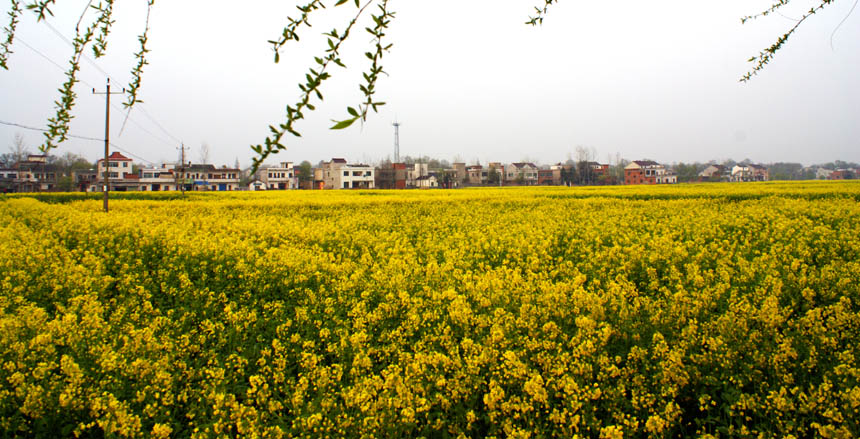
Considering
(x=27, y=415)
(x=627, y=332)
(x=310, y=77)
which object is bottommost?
(x=27, y=415)

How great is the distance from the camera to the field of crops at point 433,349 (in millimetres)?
3256

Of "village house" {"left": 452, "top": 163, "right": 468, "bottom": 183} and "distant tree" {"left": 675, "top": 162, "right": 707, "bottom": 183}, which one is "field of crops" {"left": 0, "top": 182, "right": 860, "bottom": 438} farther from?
"distant tree" {"left": 675, "top": 162, "right": 707, "bottom": 183}

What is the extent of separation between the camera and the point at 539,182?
9338cm

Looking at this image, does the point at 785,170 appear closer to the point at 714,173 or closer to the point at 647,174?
the point at 714,173

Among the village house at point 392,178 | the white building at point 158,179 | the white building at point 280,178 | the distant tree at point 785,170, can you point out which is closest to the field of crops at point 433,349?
the white building at point 158,179

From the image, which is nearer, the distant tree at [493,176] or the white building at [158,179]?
the white building at [158,179]

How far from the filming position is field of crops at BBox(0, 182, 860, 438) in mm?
3256

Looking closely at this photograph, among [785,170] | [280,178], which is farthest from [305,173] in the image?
[785,170]

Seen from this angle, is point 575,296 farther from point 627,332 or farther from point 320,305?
point 320,305

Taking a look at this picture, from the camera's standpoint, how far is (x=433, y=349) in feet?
14.0

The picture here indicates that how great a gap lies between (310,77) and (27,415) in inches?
160

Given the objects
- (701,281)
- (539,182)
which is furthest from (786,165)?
(701,281)

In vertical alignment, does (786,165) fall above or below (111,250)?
above

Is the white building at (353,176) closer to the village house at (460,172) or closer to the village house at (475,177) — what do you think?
the village house at (460,172)
